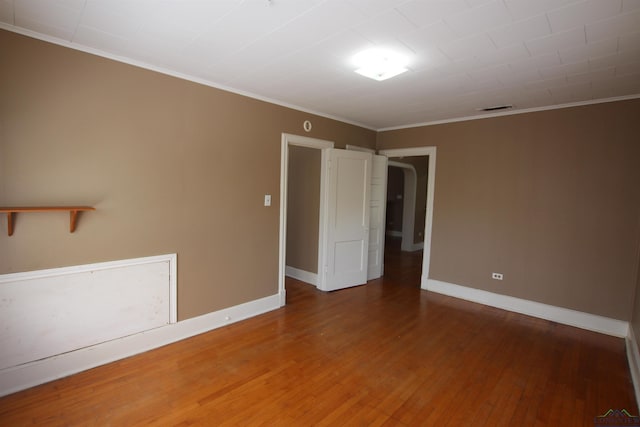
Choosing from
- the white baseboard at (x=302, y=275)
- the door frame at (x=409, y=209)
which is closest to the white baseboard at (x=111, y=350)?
the white baseboard at (x=302, y=275)

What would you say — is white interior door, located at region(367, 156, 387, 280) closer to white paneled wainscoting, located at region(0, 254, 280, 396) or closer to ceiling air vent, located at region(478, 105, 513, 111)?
ceiling air vent, located at region(478, 105, 513, 111)

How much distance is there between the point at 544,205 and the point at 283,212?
316 centimetres

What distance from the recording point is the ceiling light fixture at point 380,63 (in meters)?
2.28

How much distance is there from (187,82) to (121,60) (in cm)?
53

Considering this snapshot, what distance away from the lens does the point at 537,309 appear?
3.71 m

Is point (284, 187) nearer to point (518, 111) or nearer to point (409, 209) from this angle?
point (518, 111)

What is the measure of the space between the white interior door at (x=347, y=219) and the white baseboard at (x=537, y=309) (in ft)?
3.75

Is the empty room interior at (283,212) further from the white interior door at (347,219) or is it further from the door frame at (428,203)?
the door frame at (428,203)

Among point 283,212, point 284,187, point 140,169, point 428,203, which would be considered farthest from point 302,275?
point 140,169

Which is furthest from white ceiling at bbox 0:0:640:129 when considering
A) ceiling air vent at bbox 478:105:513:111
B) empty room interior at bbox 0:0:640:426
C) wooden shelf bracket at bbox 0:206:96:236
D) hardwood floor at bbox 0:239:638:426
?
hardwood floor at bbox 0:239:638:426

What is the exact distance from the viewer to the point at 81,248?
7.75ft

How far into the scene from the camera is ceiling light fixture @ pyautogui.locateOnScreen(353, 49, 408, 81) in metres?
2.28

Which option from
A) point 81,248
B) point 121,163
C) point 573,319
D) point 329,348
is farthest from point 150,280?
point 573,319

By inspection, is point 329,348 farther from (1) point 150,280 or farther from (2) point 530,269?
(2) point 530,269
